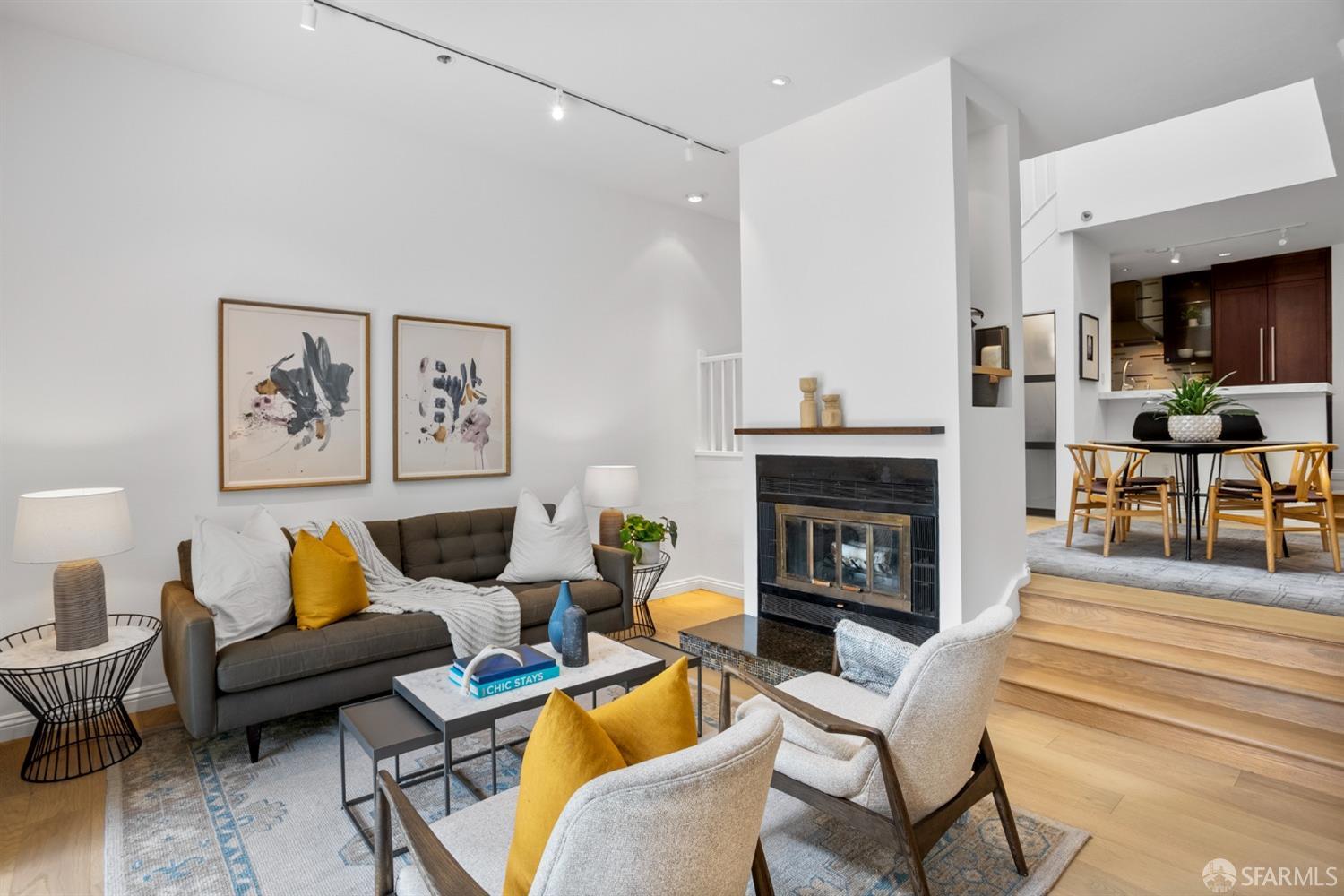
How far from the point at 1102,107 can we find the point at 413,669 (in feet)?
14.8

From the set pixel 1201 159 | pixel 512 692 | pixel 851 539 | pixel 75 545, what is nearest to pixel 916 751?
pixel 512 692

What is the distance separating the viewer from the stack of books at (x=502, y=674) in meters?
2.36

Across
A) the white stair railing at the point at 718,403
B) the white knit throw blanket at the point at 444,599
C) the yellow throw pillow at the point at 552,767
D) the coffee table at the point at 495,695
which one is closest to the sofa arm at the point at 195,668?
the white knit throw blanket at the point at 444,599

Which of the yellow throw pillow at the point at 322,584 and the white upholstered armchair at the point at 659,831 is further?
the yellow throw pillow at the point at 322,584

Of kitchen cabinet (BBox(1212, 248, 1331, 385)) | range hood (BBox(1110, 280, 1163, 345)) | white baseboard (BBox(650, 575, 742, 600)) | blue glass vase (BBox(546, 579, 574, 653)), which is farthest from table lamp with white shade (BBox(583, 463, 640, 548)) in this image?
range hood (BBox(1110, 280, 1163, 345))

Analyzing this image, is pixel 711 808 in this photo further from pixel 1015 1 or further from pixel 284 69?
pixel 284 69

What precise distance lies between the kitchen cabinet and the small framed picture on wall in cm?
184

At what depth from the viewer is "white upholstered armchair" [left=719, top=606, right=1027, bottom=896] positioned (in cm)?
179

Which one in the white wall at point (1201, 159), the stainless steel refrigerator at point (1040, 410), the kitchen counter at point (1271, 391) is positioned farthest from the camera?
the stainless steel refrigerator at point (1040, 410)

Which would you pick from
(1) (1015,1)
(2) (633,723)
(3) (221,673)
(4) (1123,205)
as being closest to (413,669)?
(3) (221,673)

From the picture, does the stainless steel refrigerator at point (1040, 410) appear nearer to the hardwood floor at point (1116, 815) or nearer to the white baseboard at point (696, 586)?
the white baseboard at point (696, 586)

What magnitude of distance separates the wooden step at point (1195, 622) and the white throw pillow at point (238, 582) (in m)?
3.62

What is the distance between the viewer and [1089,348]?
6.29 metres

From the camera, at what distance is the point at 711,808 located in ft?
3.68
